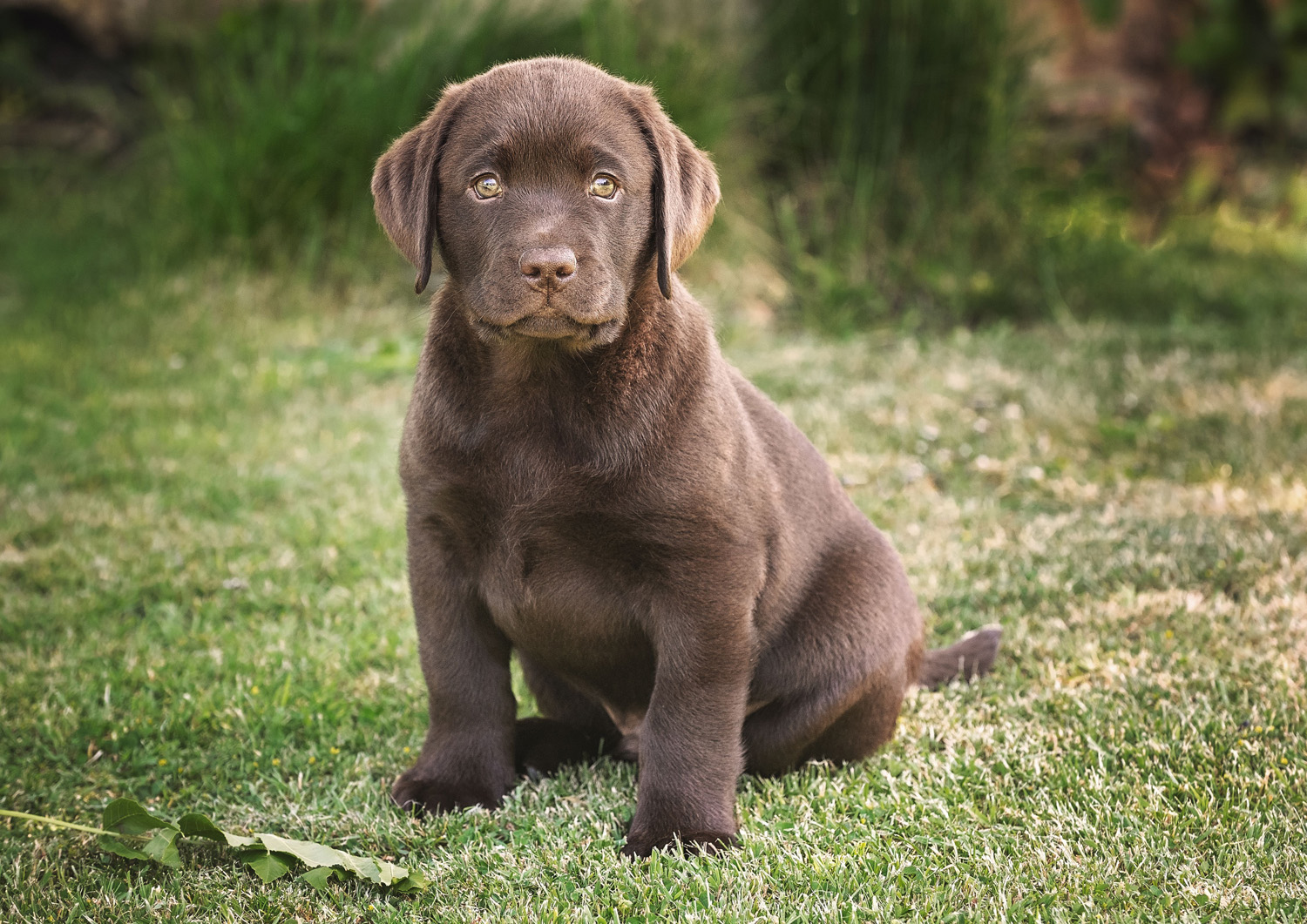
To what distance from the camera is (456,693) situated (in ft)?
9.01

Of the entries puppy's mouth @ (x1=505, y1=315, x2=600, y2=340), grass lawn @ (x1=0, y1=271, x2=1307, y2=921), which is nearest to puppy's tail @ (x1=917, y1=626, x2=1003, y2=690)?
grass lawn @ (x1=0, y1=271, x2=1307, y2=921)

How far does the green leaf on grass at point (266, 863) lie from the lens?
2.42m

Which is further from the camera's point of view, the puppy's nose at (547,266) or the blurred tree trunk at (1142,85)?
the blurred tree trunk at (1142,85)

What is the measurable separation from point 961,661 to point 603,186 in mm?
1676

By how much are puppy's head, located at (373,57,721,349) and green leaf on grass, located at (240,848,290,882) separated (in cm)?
112

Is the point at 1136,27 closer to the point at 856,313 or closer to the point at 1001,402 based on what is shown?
the point at 856,313

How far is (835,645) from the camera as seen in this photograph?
2811 millimetres

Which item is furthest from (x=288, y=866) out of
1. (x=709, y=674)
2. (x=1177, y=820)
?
(x=1177, y=820)

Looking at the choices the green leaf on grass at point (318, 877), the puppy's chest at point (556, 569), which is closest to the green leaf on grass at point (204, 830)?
the green leaf on grass at point (318, 877)

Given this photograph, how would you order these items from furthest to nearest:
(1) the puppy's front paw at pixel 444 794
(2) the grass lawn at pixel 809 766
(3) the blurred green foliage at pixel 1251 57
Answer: (3) the blurred green foliage at pixel 1251 57
(1) the puppy's front paw at pixel 444 794
(2) the grass lawn at pixel 809 766

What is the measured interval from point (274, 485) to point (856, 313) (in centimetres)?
417

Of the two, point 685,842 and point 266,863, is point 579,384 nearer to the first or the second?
point 685,842

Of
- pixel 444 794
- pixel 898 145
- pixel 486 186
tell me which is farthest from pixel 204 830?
pixel 898 145

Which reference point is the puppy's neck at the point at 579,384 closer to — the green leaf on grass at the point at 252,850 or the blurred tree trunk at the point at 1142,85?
the green leaf on grass at the point at 252,850
